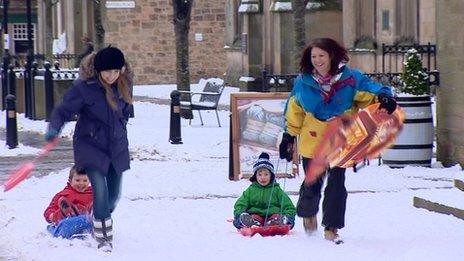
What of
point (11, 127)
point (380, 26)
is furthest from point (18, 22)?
point (11, 127)

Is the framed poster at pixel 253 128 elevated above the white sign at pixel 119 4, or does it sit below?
Answer: below


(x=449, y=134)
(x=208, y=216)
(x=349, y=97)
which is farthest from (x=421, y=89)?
(x=349, y=97)

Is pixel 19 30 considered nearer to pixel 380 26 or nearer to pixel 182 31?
pixel 380 26

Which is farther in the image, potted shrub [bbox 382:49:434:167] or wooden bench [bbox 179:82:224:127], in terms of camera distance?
wooden bench [bbox 179:82:224:127]

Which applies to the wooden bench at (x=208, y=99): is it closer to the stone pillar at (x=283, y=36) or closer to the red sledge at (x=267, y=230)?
the stone pillar at (x=283, y=36)

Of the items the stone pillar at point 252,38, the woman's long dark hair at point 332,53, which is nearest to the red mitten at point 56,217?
the woman's long dark hair at point 332,53

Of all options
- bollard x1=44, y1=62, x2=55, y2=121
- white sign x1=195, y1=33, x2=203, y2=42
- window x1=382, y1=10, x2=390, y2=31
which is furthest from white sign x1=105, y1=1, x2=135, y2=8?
bollard x1=44, y1=62, x2=55, y2=121

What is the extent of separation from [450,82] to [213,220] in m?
4.56

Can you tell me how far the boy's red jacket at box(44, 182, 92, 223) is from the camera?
10.1 meters

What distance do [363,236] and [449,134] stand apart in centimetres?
493

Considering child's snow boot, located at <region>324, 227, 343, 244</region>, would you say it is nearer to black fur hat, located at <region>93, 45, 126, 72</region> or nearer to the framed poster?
black fur hat, located at <region>93, 45, 126, 72</region>

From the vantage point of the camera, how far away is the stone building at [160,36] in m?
42.3

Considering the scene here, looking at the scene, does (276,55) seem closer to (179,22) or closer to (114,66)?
(179,22)

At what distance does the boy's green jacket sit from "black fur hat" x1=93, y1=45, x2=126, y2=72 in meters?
1.59
